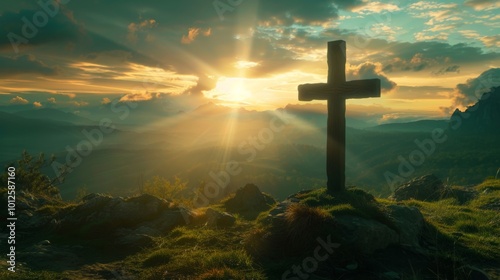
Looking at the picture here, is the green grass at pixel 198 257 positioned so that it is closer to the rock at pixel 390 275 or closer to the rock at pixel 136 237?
the rock at pixel 136 237

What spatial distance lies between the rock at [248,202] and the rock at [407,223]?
20.1 feet

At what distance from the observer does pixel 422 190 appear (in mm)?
20906

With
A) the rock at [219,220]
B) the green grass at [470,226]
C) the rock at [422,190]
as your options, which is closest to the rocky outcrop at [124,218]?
the rock at [219,220]

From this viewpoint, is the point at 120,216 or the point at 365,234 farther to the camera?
the point at 120,216

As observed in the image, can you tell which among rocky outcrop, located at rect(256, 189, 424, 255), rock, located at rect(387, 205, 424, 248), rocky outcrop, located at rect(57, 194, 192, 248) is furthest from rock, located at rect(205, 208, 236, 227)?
rock, located at rect(387, 205, 424, 248)

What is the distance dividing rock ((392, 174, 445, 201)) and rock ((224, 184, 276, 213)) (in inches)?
356

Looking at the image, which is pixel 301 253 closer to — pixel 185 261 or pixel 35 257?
pixel 185 261

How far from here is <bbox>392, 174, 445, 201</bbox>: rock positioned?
807 inches

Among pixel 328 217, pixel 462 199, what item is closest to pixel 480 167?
pixel 462 199

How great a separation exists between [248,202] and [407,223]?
751cm

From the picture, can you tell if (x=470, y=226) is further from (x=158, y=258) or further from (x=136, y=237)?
(x=136, y=237)

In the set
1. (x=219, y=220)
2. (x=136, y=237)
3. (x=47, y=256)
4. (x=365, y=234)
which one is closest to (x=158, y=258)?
(x=136, y=237)

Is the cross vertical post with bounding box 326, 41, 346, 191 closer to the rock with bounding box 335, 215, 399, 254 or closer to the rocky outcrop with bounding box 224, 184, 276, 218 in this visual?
the rock with bounding box 335, 215, 399, 254

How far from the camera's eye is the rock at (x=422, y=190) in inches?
807
